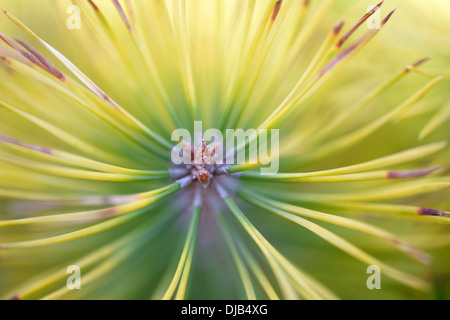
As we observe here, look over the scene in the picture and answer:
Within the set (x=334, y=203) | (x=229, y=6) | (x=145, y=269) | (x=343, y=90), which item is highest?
(x=229, y=6)

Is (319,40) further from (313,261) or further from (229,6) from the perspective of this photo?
(313,261)

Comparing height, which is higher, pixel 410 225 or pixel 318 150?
pixel 318 150

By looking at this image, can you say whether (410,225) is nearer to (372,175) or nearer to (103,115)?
(372,175)

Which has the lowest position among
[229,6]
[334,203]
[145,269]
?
[145,269]

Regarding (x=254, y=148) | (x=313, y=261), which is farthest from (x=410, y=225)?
(x=254, y=148)

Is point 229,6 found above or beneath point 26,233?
above

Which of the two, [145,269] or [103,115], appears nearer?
[103,115]

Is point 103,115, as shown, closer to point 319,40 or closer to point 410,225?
point 319,40

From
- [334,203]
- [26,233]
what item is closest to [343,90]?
[334,203]

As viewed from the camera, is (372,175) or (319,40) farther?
(319,40)
